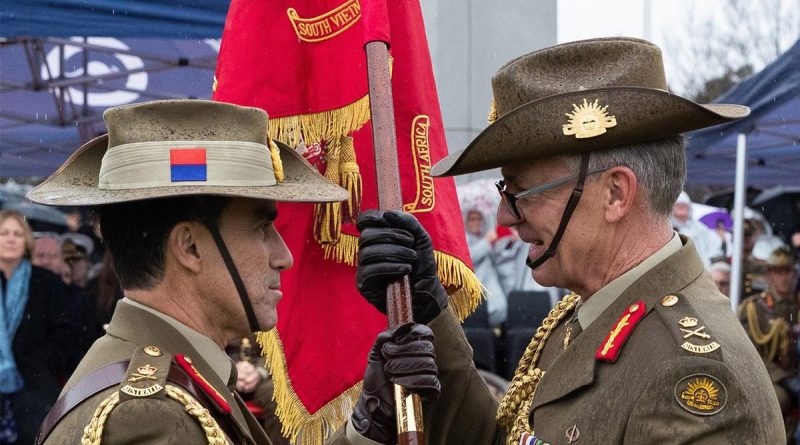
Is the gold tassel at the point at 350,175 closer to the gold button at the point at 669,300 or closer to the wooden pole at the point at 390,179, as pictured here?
the wooden pole at the point at 390,179

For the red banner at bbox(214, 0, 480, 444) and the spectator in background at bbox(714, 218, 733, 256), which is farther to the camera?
the spectator in background at bbox(714, 218, 733, 256)

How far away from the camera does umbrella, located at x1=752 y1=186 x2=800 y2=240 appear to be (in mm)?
12469

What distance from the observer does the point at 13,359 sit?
835 centimetres

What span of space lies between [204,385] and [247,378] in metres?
4.46

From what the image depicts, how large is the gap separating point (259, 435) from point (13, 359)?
5.35 metres

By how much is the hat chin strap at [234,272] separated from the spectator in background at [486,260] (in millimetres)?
5438

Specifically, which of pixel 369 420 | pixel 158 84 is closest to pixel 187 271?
pixel 369 420

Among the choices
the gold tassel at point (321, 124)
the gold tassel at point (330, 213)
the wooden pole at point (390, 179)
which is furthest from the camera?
the gold tassel at point (330, 213)

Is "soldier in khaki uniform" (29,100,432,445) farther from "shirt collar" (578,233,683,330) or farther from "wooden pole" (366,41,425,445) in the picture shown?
"shirt collar" (578,233,683,330)

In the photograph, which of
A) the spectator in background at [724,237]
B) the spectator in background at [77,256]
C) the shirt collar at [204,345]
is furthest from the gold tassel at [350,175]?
the spectator in background at [724,237]

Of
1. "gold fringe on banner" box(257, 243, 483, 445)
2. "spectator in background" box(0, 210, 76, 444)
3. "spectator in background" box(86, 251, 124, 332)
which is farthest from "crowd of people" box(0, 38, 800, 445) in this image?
"spectator in background" box(86, 251, 124, 332)

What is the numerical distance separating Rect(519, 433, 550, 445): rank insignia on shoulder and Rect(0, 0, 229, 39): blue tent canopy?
5.33m

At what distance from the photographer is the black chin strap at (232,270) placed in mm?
3338

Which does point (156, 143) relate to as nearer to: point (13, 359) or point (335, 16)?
point (335, 16)
